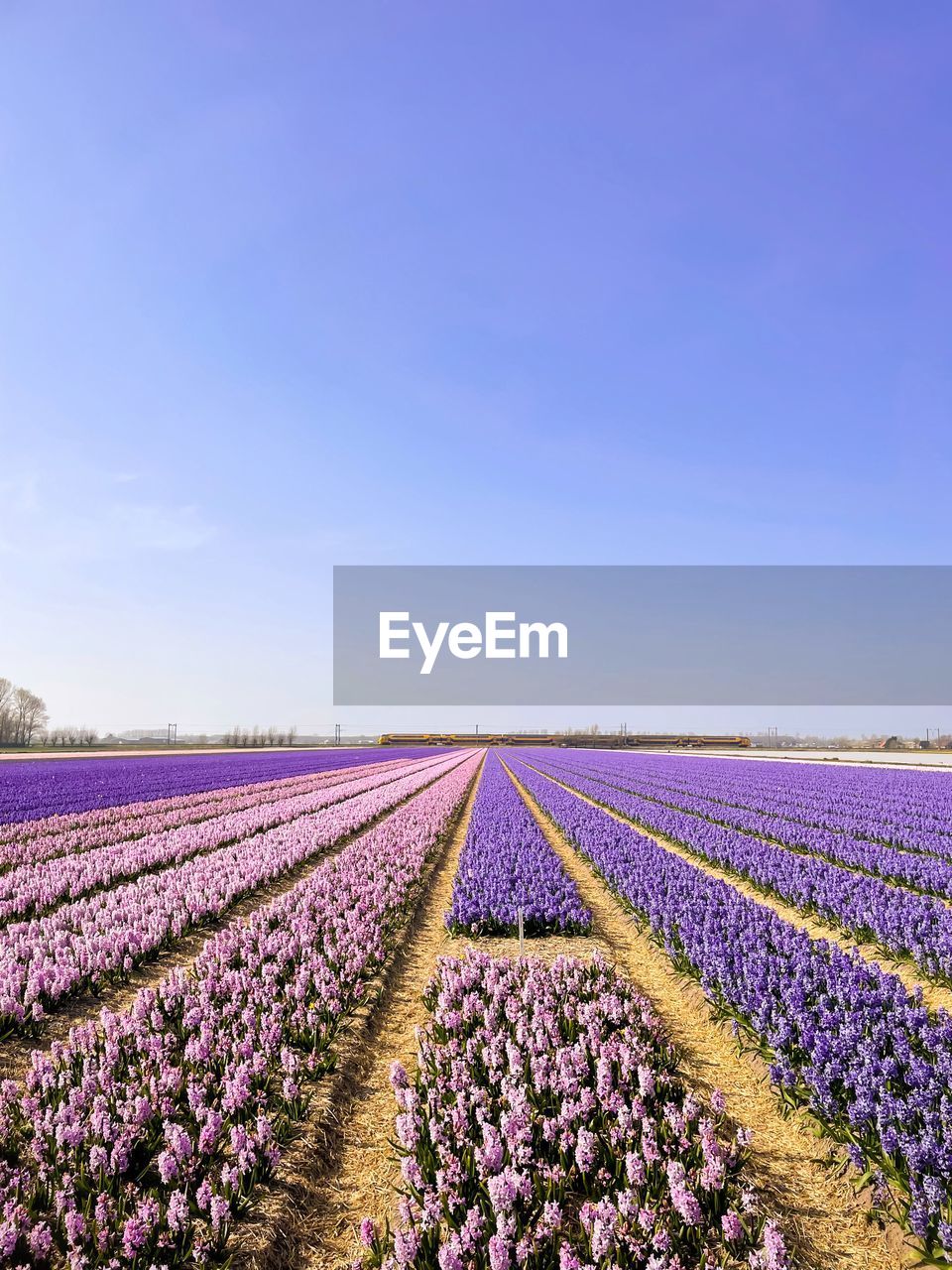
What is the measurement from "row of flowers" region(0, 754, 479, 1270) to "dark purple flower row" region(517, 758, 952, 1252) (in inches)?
148

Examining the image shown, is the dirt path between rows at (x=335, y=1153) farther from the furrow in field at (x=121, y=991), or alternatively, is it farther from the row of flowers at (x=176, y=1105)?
the furrow in field at (x=121, y=991)

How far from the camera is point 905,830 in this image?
15594mm

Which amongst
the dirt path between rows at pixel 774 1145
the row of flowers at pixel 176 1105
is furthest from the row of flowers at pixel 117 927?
the dirt path between rows at pixel 774 1145

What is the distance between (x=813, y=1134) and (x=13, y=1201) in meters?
5.15

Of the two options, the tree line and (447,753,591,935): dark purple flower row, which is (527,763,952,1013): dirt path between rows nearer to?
(447,753,591,935): dark purple flower row

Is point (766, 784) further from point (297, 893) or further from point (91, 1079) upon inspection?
point (91, 1079)

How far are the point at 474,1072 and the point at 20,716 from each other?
126159 mm

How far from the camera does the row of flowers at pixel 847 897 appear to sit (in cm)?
784

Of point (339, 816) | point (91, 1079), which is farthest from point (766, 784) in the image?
point (91, 1079)

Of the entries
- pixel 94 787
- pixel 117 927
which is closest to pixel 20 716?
pixel 94 787

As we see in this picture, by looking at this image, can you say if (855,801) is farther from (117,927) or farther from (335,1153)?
(117,927)

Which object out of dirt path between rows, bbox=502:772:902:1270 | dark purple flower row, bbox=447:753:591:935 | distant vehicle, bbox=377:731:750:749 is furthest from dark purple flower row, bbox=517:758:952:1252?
distant vehicle, bbox=377:731:750:749

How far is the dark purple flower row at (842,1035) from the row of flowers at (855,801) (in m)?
8.99

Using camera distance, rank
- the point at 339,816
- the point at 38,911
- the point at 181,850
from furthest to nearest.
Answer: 1. the point at 339,816
2. the point at 181,850
3. the point at 38,911
